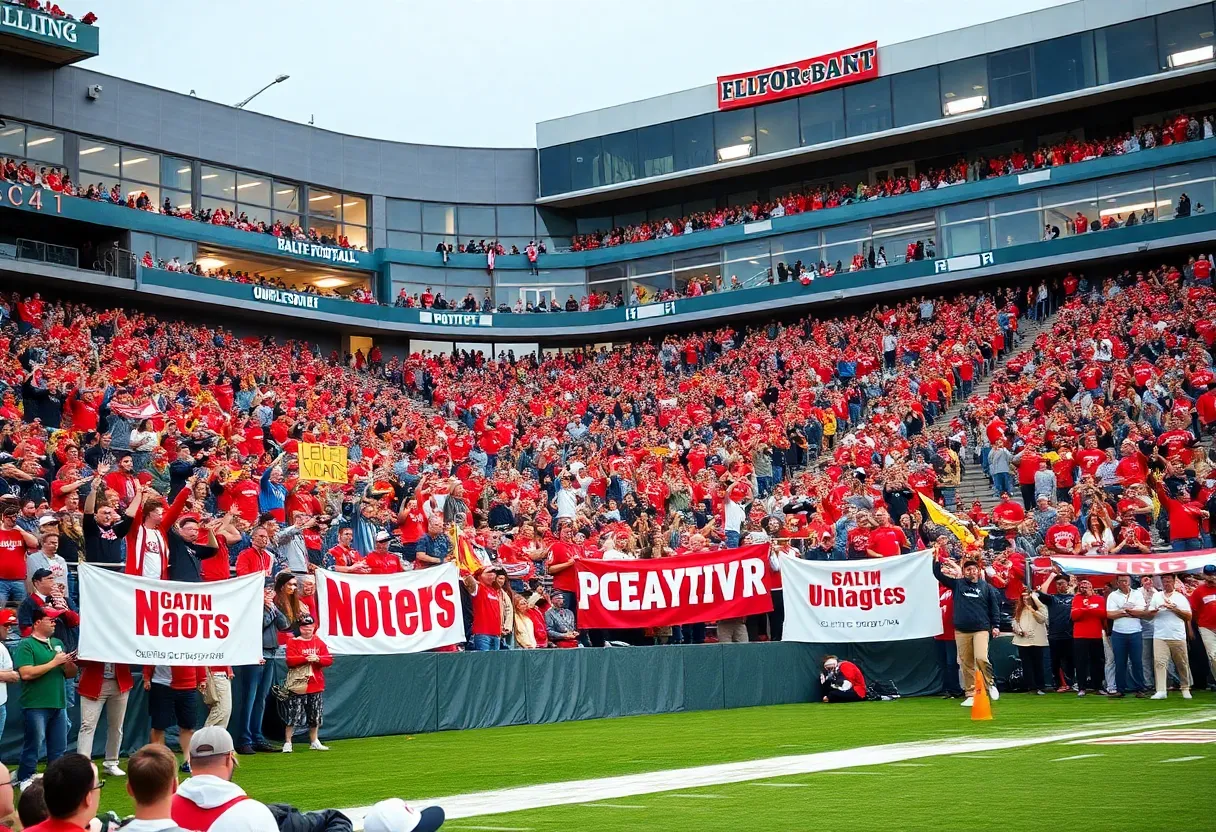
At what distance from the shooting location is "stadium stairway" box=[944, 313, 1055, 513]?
31422 mm

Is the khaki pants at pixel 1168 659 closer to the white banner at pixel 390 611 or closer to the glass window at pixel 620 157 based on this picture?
the white banner at pixel 390 611

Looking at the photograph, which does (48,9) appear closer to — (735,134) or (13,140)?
(13,140)

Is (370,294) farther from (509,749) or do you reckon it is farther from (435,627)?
(509,749)

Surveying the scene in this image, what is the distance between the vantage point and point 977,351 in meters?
39.5

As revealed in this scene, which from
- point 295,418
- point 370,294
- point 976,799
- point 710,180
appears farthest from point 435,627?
point 710,180

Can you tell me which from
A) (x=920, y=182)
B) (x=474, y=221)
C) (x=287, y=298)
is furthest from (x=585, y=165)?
(x=287, y=298)

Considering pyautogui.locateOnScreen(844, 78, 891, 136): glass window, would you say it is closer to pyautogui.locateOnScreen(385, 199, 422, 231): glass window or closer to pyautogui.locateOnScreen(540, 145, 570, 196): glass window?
pyautogui.locateOnScreen(540, 145, 570, 196): glass window

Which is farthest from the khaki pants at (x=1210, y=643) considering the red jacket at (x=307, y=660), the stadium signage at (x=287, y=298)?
the stadium signage at (x=287, y=298)

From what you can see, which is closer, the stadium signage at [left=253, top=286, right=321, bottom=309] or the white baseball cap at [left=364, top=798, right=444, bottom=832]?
the white baseball cap at [left=364, top=798, right=444, bottom=832]

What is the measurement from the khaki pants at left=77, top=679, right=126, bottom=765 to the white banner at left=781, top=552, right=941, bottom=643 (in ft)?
36.6

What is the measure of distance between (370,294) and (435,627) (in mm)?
37066

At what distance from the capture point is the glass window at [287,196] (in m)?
52.6

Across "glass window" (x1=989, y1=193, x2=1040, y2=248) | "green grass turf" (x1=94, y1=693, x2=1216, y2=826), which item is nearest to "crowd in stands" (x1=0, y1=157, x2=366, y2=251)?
"glass window" (x1=989, y1=193, x2=1040, y2=248)

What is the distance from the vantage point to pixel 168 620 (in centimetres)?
1395
